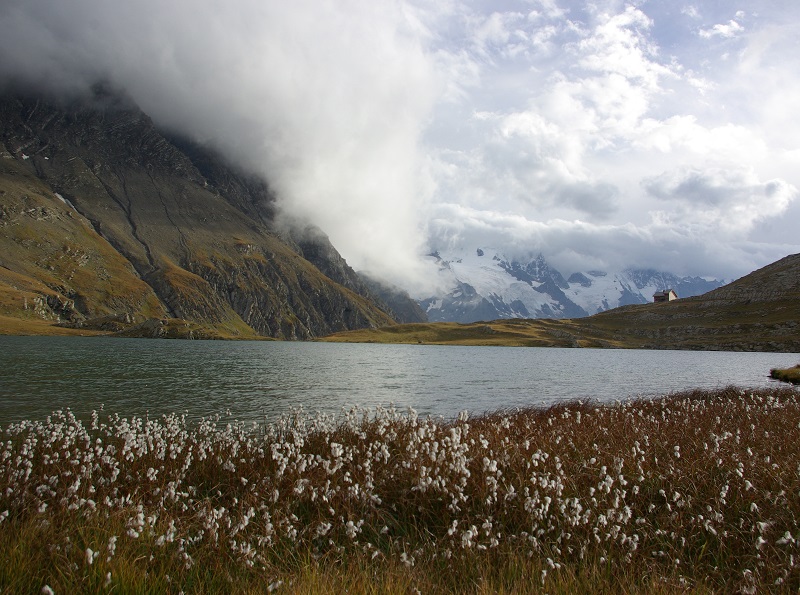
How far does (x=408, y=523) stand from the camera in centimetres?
898

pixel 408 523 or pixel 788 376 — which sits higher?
pixel 408 523

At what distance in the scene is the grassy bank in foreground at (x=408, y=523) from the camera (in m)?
6.36

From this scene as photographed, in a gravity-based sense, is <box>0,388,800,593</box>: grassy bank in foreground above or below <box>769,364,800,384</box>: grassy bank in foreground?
above

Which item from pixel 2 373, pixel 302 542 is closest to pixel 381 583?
pixel 302 542

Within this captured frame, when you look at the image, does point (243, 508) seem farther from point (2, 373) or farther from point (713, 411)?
point (2, 373)

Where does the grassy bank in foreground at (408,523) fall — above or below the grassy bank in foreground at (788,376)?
above

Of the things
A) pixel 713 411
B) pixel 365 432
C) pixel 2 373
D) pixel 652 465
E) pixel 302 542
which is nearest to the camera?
pixel 302 542

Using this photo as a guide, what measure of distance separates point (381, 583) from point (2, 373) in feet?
195

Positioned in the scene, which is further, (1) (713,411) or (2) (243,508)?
(1) (713,411)

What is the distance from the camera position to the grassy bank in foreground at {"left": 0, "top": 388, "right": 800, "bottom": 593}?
6363 mm

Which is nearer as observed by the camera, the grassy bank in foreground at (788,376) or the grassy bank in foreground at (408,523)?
the grassy bank in foreground at (408,523)

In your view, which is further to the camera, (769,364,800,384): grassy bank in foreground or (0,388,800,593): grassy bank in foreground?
(769,364,800,384): grassy bank in foreground

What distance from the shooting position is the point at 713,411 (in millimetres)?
23922

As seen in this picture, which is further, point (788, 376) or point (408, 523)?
point (788, 376)
